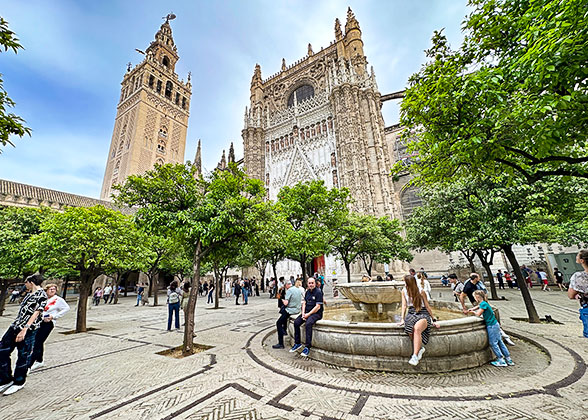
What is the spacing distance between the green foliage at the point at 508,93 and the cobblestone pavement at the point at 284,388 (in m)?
3.32

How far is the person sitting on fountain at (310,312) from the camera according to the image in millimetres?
4986

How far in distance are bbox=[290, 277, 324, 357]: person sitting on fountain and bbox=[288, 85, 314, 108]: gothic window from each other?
36.6 m

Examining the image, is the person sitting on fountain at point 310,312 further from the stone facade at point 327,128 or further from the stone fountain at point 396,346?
the stone facade at point 327,128

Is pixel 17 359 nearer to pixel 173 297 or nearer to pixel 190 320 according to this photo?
pixel 190 320

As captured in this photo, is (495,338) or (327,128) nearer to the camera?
(495,338)

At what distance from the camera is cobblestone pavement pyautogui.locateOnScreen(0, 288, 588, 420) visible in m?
2.97

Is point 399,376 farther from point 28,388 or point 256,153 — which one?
point 256,153

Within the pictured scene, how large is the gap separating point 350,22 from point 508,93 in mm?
40643

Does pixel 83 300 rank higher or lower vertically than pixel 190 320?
higher

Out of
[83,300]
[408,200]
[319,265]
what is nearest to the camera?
[83,300]

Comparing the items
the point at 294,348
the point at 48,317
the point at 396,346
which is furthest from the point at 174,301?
the point at 396,346

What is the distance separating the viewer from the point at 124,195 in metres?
6.17

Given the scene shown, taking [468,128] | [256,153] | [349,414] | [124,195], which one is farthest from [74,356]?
[256,153]

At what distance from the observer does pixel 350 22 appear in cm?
3566
